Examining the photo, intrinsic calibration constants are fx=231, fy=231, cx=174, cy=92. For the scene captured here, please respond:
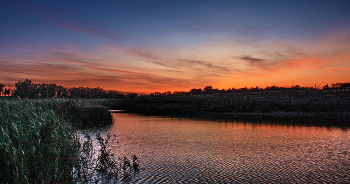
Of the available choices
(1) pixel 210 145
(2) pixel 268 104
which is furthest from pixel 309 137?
(2) pixel 268 104

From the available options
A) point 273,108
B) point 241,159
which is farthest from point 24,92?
point 273,108

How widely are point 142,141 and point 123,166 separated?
35.1 ft

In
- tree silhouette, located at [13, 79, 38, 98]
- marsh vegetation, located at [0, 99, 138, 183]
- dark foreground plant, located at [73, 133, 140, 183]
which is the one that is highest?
tree silhouette, located at [13, 79, 38, 98]

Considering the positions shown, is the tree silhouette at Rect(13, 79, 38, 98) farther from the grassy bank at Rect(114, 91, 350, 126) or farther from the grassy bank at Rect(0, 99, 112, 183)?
the grassy bank at Rect(114, 91, 350, 126)

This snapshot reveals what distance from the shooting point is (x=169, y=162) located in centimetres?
1791

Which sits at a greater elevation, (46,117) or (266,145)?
(46,117)

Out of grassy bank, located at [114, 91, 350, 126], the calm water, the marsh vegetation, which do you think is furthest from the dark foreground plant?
grassy bank, located at [114, 91, 350, 126]

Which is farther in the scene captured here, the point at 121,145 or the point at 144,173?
the point at 121,145

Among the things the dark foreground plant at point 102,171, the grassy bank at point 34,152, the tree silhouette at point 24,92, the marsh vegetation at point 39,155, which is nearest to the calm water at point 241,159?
the dark foreground plant at point 102,171

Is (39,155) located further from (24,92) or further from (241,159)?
(24,92)

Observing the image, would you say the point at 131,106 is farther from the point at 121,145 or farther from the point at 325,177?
the point at 325,177

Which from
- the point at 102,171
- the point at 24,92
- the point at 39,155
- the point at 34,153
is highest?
the point at 24,92

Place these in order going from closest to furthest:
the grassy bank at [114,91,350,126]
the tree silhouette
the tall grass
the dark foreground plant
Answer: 1. the tall grass
2. the dark foreground plant
3. the tree silhouette
4. the grassy bank at [114,91,350,126]

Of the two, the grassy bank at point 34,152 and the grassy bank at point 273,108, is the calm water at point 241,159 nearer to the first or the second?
the grassy bank at point 34,152
